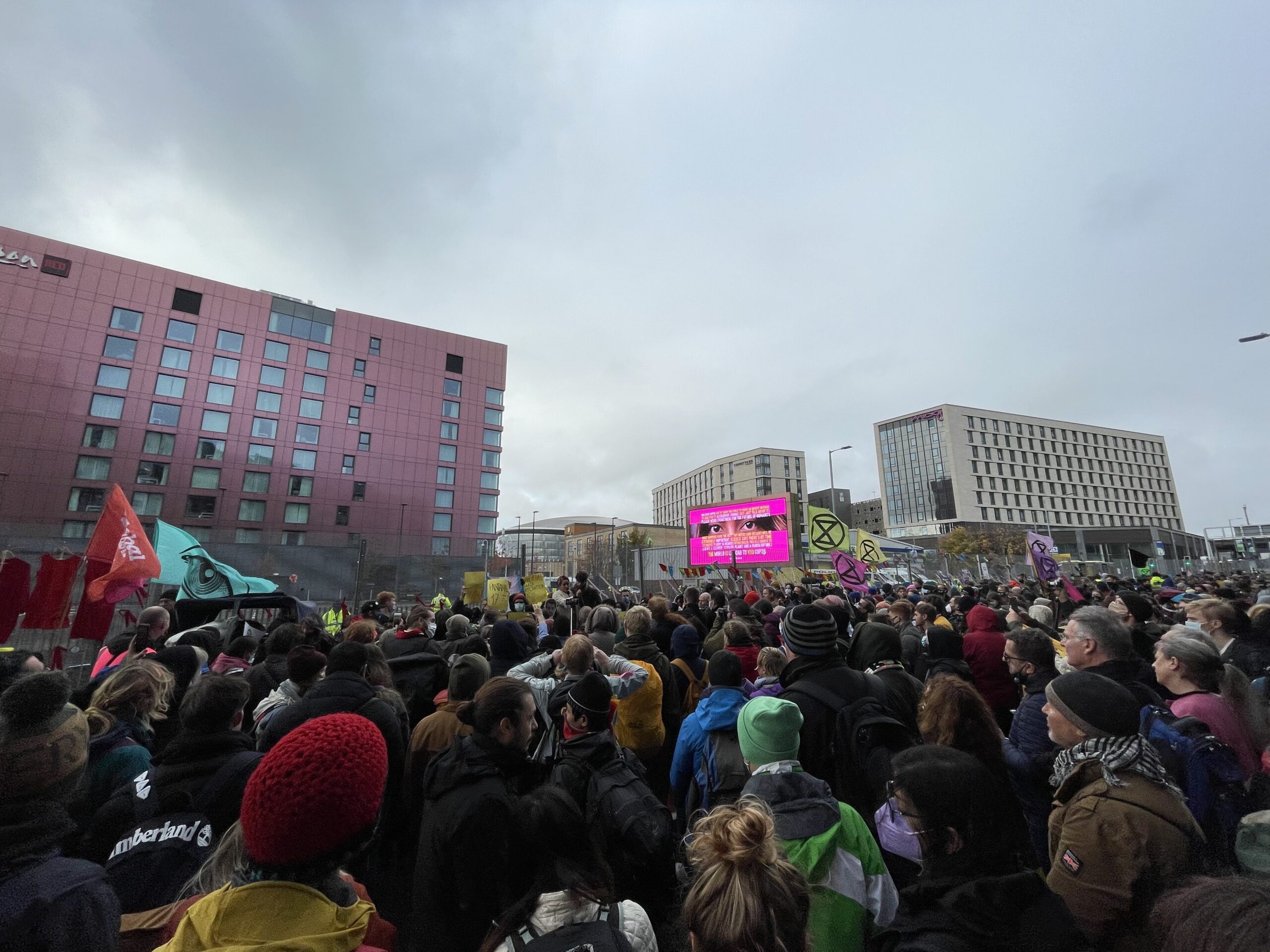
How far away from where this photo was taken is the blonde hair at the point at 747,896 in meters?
1.52

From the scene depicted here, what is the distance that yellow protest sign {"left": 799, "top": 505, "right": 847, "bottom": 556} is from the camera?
27125 mm

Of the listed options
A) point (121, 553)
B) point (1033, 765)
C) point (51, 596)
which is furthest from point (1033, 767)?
point (51, 596)

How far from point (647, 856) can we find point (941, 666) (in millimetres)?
3400

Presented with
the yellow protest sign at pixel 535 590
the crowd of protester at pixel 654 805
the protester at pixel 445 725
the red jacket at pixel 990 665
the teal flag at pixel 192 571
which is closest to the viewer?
the crowd of protester at pixel 654 805

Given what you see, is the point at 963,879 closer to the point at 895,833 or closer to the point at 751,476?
the point at 895,833

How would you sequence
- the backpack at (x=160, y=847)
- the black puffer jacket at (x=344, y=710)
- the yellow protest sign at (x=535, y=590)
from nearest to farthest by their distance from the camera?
1. the backpack at (x=160, y=847)
2. the black puffer jacket at (x=344, y=710)
3. the yellow protest sign at (x=535, y=590)

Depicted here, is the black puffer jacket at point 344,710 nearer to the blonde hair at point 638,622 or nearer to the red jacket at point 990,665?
the blonde hair at point 638,622

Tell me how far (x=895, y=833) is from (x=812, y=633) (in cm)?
143

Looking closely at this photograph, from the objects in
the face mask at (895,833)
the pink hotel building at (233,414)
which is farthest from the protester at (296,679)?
the pink hotel building at (233,414)

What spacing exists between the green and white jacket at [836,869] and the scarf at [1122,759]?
94 centimetres

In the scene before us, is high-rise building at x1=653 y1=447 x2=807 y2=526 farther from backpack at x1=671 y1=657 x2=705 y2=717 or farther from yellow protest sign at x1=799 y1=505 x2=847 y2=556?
backpack at x1=671 y1=657 x2=705 y2=717

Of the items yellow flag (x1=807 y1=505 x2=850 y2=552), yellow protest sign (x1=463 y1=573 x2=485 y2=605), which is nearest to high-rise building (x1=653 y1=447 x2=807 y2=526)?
yellow flag (x1=807 y1=505 x2=850 y2=552)

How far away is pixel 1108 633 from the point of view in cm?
358

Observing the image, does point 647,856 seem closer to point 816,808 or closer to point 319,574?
point 816,808
